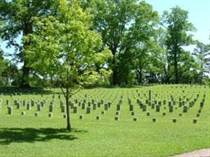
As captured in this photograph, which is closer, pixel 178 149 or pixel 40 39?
pixel 178 149

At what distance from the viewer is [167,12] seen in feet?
293

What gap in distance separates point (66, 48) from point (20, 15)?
33.8 meters

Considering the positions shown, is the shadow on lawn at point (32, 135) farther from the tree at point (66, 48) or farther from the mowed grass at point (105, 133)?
the tree at point (66, 48)

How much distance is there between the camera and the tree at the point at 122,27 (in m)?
69.2

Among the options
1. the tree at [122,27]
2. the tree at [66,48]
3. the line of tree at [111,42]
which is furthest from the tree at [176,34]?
the tree at [66,48]

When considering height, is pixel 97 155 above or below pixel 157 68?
below

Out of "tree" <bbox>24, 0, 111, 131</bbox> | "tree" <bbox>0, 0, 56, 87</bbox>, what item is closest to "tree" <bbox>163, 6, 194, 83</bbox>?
"tree" <bbox>0, 0, 56, 87</bbox>

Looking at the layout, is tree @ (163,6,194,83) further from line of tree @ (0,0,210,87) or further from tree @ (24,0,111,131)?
tree @ (24,0,111,131)

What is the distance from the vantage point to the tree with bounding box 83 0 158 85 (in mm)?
69250

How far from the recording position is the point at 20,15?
177ft

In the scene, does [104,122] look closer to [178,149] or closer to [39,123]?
[39,123]

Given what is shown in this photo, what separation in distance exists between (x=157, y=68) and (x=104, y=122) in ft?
175

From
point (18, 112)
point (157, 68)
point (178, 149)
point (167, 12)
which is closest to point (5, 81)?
point (157, 68)

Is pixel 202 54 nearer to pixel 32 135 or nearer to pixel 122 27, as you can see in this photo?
pixel 122 27
